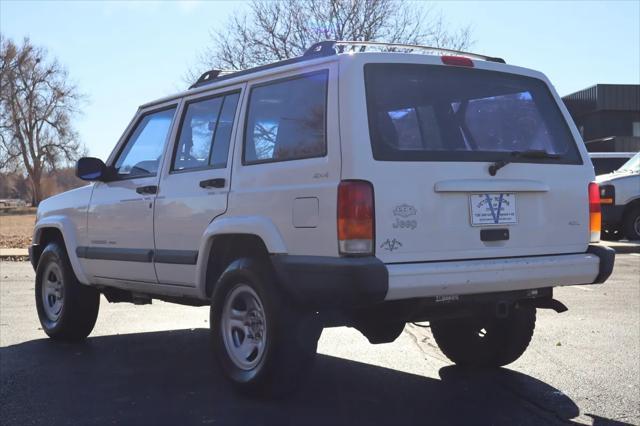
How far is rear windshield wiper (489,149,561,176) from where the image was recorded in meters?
4.45

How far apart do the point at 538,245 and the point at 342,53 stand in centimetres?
166

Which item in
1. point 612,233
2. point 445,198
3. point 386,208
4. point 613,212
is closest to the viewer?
point 386,208

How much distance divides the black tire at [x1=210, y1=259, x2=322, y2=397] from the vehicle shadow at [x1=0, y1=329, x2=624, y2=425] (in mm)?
152

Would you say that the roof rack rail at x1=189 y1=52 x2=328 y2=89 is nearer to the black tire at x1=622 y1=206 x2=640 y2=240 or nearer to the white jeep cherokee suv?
the white jeep cherokee suv

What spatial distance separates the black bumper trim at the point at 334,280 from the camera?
153 inches

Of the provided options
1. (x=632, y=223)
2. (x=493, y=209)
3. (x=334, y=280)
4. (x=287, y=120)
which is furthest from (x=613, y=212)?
(x=334, y=280)

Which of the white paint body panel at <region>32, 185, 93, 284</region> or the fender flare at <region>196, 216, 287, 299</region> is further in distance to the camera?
the white paint body panel at <region>32, 185, 93, 284</region>

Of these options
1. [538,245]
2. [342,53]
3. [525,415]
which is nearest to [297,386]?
[525,415]

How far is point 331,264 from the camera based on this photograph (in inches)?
157

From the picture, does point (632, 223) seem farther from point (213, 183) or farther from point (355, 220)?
point (355, 220)

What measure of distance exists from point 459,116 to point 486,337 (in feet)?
5.89

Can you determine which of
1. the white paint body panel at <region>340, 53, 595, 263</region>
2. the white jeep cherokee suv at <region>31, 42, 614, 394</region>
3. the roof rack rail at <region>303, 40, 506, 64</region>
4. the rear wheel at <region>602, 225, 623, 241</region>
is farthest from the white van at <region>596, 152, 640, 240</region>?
the white paint body panel at <region>340, 53, 595, 263</region>

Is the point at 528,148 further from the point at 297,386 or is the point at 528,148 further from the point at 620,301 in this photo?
the point at 620,301

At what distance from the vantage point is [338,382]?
5160 millimetres
